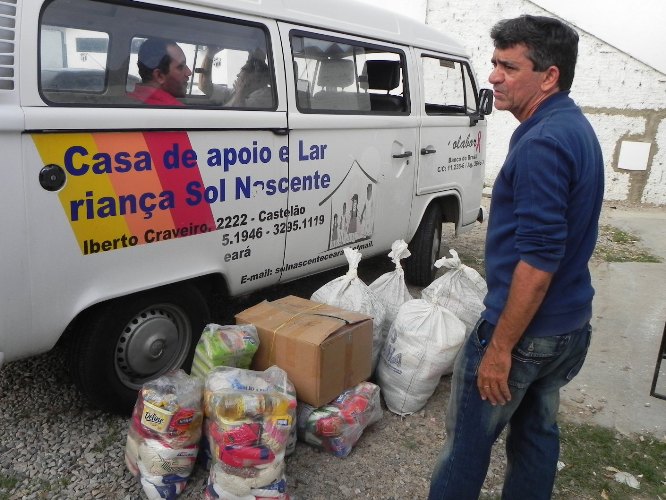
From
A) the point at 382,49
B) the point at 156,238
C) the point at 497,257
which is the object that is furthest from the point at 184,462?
the point at 382,49

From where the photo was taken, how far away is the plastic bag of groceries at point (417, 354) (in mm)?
3107

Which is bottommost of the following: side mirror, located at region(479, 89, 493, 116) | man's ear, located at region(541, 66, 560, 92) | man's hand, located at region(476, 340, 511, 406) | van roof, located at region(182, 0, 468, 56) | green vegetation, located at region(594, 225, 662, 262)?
green vegetation, located at region(594, 225, 662, 262)

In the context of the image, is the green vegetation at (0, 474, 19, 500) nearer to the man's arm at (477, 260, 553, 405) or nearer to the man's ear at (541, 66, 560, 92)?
the man's arm at (477, 260, 553, 405)

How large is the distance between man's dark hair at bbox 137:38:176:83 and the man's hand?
1.93m

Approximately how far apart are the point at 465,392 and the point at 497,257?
0.45m

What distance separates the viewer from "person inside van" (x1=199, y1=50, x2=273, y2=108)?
2934 millimetres

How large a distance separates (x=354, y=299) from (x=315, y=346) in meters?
0.75

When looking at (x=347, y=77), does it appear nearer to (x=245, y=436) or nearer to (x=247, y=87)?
(x=247, y=87)

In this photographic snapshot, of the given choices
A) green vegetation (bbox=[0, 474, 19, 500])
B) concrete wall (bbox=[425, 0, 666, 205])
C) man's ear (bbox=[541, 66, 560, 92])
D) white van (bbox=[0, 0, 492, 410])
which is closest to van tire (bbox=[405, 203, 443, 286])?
white van (bbox=[0, 0, 492, 410])

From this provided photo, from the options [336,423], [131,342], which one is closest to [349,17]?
[131,342]

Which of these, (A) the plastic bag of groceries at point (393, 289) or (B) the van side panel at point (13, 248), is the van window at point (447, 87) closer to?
(A) the plastic bag of groceries at point (393, 289)

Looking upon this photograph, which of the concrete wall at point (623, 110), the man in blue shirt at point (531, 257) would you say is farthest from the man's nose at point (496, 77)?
the concrete wall at point (623, 110)

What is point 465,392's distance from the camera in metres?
1.90

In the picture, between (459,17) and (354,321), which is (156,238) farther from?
(459,17)
